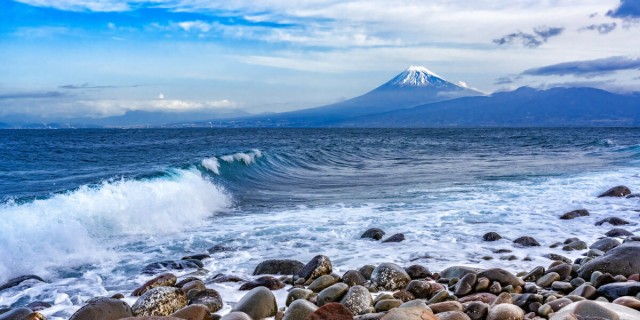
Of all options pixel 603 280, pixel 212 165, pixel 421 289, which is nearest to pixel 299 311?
pixel 421 289

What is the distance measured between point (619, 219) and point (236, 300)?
31.4 feet

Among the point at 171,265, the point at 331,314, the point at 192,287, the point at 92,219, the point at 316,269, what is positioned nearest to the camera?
the point at 331,314

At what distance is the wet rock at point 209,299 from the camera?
22.4 ft

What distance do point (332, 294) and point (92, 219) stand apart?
9089mm

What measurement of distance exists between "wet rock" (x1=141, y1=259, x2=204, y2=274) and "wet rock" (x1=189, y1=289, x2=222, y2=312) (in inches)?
91.5

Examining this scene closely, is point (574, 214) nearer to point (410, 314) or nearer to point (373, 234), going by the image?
point (373, 234)

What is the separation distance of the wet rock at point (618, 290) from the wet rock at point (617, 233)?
5159 mm

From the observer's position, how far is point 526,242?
34.6 ft

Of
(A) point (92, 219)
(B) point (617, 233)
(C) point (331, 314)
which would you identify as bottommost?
(B) point (617, 233)

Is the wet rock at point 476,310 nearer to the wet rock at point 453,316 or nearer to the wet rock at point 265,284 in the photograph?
the wet rock at point 453,316

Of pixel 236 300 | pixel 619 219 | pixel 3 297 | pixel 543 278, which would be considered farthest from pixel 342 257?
pixel 619 219

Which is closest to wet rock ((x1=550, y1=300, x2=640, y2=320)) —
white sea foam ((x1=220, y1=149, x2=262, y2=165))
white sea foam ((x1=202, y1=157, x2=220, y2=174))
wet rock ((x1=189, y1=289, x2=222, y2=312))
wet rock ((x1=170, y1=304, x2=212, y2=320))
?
wet rock ((x1=170, y1=304, x2=212, y2=320))

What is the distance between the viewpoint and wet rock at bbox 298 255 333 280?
818cm

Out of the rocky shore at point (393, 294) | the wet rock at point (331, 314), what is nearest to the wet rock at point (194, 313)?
the rocky shore at point (393, 294)
